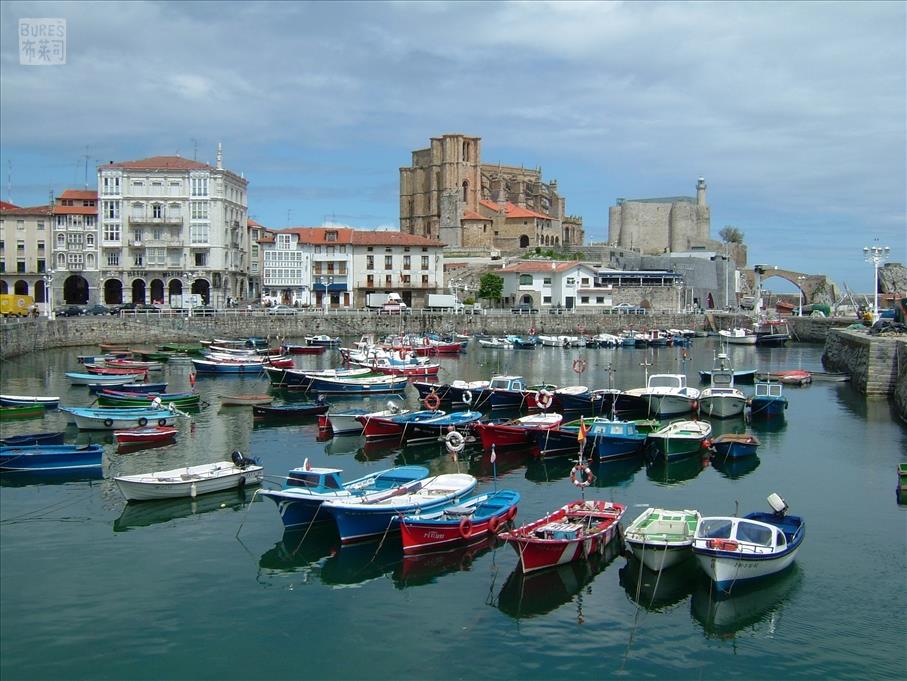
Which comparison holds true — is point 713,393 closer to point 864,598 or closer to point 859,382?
point 859,382

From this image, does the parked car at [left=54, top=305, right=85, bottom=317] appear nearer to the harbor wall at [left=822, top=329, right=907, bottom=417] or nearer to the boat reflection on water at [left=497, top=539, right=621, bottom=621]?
the harbor wall at [left=822, top=329, right=907, bottom=417]

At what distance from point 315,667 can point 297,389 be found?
35.0 meters

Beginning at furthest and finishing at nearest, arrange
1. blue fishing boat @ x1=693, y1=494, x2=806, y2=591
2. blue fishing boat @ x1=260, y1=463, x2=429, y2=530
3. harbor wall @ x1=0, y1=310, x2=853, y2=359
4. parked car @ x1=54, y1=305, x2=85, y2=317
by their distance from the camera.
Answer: parked car @ x1=54, y1=305, x2=85, y2=317 → harbor wall @ x1=0, y1=310, x2=853, y2=359 → blue fishing boat @ x1=260, y1=463, x2=429, y2=530 → blue fishing boat @ x1=693, y1=494, x2=806, y2=591

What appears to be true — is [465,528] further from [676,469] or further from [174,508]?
[676,469]

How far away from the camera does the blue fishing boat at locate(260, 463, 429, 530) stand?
22516 millimetres

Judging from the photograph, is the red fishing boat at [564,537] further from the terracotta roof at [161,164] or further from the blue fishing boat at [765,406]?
the terracotta roof at [161,164]

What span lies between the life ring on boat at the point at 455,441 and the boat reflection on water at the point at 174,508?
7914 millimetres

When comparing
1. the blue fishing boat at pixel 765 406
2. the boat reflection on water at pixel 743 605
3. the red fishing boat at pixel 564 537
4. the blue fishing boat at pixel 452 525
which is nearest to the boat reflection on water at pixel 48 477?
the blue fishing boat at pixel 452 525

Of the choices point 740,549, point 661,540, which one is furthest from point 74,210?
point 740,549

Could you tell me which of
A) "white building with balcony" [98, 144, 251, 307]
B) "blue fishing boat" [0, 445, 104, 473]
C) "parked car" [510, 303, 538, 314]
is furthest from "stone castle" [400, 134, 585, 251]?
"blue fishing boat" [0, 445, 104, 473]

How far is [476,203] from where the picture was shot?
133 metres

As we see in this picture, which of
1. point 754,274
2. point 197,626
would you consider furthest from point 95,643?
point 754,274

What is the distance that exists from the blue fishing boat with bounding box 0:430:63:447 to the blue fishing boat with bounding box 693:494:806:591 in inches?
849

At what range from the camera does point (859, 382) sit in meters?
51.8
